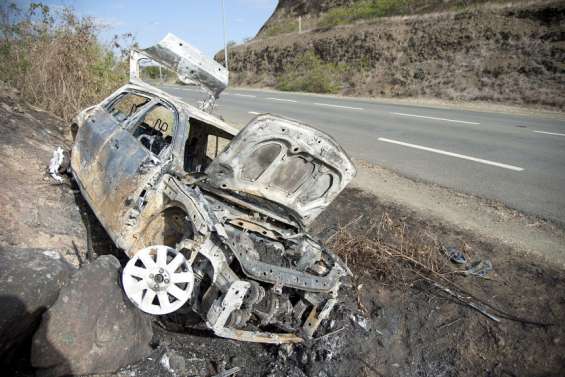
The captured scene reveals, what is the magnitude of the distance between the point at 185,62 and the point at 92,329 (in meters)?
3.23

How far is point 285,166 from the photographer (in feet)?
11.6

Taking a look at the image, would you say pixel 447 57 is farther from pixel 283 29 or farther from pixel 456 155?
pixel 283 29

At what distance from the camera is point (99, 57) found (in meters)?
8.73

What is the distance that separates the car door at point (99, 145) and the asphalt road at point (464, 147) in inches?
190

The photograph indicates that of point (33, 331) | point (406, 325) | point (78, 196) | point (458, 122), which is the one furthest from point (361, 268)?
point (458, 122)

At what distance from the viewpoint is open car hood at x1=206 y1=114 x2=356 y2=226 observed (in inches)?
125

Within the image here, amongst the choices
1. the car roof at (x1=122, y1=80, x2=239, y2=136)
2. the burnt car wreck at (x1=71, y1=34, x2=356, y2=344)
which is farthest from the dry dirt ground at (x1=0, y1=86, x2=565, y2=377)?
the car roof at (x1=122, y1=80, x2=239, y2=136)

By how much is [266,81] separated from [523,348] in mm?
28361

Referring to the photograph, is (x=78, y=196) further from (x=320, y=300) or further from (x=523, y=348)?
(x=523, y=348)

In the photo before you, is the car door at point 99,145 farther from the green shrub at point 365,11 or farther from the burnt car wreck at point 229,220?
the green shrub at point 365,11

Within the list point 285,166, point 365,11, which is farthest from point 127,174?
point 365,11

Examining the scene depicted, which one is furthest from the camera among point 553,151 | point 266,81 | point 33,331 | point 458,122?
point 266,81

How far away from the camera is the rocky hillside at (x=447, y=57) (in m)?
16.4

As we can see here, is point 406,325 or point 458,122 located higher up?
point 458,122
